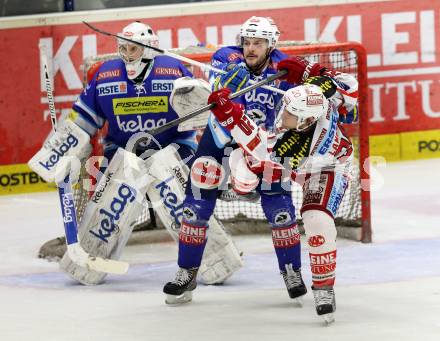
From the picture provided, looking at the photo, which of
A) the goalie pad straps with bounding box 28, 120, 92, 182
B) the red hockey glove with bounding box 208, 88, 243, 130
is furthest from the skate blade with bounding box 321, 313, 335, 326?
the goalie pad straps with bounding box 28, 120, 92, 182

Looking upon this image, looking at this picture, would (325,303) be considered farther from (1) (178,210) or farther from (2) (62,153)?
(2) (62,153)

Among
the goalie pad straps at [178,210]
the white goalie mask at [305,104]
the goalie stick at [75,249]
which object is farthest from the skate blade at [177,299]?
the white goalie mask at [305,104]

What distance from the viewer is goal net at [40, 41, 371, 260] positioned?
8531mm

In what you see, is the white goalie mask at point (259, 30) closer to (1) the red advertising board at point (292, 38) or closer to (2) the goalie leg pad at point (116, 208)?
(2) the goalie leg pad at point (116, 208)

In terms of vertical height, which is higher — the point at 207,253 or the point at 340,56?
the point at 340,56

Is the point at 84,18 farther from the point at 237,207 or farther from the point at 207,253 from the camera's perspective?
the point at 207,253

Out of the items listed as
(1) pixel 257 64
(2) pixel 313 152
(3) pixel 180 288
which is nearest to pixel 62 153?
(3) pixel 180 288

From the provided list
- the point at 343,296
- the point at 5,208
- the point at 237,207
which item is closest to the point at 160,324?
the point at 343,296

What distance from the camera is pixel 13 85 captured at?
1038cm

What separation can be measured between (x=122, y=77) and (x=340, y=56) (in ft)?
6.12

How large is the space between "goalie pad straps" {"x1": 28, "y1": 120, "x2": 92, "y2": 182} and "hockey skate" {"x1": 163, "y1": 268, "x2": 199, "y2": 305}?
106 cm

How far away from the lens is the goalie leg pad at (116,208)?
7.62m

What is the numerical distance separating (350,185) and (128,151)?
5.95 feet

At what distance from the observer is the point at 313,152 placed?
251 inches
